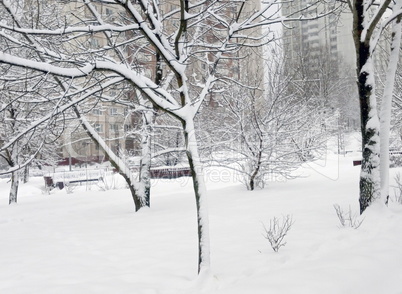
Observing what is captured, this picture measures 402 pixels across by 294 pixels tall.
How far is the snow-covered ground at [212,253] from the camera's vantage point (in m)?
3.03

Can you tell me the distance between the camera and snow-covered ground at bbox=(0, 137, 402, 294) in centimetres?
303

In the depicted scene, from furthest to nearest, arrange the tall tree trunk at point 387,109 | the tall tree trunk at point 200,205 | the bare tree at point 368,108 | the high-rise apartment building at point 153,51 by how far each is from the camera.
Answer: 1. the high-rise apartment building at point 153,51
2. the tall tree trunk at point 387,109
3. the bare tree at point 368,108
4. the tall tree trunk at point 200,205

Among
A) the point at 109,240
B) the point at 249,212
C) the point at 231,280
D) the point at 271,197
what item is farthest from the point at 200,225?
the point at 271,197

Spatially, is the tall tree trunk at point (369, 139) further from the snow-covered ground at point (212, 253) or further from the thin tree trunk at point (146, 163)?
the thin tree trunk at point (146, 163)

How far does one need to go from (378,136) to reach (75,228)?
548 centimetres

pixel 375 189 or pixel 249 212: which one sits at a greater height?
pixel 375 189

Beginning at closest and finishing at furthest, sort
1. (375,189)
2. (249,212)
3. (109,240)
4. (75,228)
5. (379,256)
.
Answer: (379,256) → (109,240) → (375,189) → (75,228) → (249,212)

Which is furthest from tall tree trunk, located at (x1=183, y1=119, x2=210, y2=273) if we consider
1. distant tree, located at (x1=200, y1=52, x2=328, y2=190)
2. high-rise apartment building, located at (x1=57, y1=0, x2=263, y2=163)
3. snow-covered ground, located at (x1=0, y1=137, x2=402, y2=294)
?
distant tree, located at (x1=200, y1=52, x2=328, y2=190)

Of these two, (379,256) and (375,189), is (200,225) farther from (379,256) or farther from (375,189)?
(375,189)

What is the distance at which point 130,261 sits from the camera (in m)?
3.84

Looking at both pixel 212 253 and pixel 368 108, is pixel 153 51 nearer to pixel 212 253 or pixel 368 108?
pixel 368 108

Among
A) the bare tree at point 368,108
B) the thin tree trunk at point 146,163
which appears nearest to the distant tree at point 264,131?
the thin tree trunk at point 146,163

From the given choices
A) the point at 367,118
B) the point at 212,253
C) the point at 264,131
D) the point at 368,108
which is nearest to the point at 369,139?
the point at 367,118

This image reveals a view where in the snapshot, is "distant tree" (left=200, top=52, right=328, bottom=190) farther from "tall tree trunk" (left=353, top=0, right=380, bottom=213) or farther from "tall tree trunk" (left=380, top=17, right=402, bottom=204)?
"tall tree trunk" (left=353, top=0, right=380, bottom=213)
